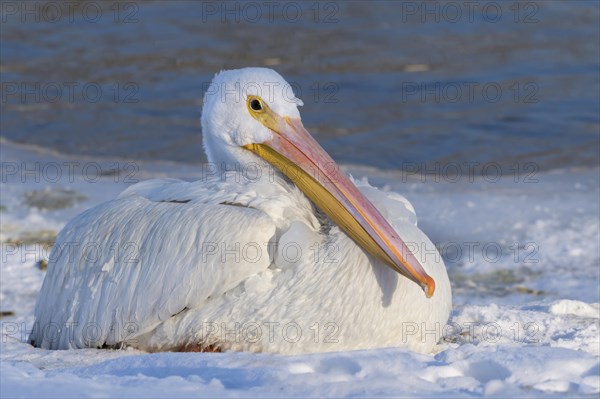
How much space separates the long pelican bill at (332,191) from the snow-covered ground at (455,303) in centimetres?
42

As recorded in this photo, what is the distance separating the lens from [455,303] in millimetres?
5473

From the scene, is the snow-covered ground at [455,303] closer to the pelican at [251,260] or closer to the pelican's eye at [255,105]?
the pelican at [251,260]

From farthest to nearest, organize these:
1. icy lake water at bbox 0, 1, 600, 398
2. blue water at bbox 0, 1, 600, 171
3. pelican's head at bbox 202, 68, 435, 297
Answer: blue water at bbox 0, 1, 600, 171, pelican's head at bbox 202, 68, 435, 297, icy lake water at bbox 0, 1, 600, 398

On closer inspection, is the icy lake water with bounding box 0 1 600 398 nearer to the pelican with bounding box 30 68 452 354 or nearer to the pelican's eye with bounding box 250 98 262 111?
the pelican with bounding box 30 68 452 354

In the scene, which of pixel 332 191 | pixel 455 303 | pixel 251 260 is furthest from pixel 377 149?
pixel 251 260

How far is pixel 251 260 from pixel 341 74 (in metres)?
7.18

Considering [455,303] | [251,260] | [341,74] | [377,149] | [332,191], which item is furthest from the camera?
[341,74]

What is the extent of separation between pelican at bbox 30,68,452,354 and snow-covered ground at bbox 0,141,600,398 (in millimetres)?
218

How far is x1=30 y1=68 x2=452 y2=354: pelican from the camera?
414 centimetres

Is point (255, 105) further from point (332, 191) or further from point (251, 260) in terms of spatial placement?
point (251, 260)

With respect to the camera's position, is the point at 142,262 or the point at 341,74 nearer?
the point at 142,262

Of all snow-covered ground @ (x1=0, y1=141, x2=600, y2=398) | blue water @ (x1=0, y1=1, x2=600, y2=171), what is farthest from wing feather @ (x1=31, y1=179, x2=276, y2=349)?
blue water @ (x1=0, y1=1, x2=600, y2=171)

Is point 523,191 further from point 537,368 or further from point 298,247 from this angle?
point 537,368

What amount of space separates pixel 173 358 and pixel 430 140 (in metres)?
6.32
